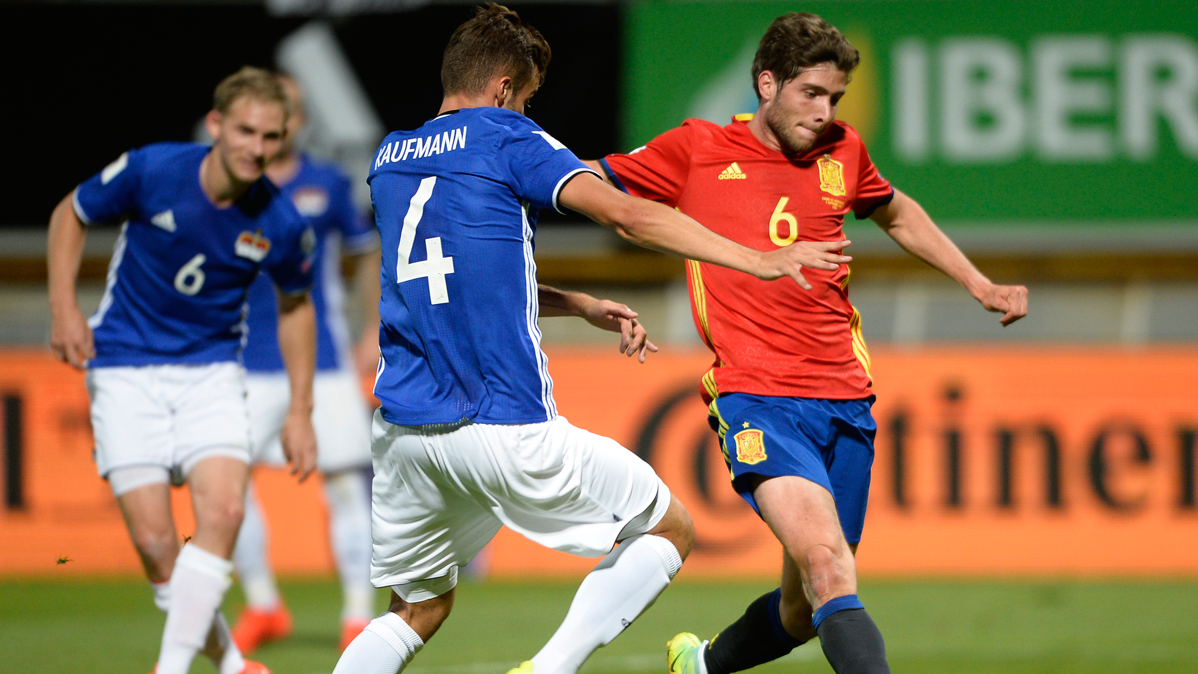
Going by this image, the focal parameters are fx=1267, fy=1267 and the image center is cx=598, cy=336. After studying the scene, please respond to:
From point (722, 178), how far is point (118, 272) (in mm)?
2289

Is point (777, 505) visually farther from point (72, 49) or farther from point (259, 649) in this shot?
point (72, 49)

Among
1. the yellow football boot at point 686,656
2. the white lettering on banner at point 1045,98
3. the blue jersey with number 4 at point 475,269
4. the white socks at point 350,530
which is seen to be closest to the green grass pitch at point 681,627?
the white socks at point 350,530

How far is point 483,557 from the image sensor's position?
9.21 metres

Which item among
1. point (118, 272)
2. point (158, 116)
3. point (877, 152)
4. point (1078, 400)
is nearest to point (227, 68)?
point (158, 116)

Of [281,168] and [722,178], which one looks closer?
[722,178]

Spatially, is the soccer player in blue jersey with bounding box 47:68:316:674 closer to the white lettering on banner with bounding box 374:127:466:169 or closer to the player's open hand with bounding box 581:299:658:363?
the white lettering on banner with bounding box 374:127:466:169

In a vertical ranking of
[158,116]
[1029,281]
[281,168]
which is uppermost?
[158,116]

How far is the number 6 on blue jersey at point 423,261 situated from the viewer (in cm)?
335

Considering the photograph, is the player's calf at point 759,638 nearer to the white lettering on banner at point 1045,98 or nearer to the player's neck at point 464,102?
the player's neck at point 464,102

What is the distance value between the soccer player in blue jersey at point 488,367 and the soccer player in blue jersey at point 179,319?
3.89 ft

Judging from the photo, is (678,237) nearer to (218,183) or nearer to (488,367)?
(488,367)

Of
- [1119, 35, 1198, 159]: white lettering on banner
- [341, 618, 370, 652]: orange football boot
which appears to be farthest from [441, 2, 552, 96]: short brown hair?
[1119, 35, 1198, 159]: white lettering on banner

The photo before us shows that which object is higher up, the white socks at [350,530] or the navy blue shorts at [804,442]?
the navy blue shorts at [804,442]

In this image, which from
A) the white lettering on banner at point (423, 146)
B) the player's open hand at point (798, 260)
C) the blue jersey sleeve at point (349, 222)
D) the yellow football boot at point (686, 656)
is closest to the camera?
the player's open hand at point (798, 260)
